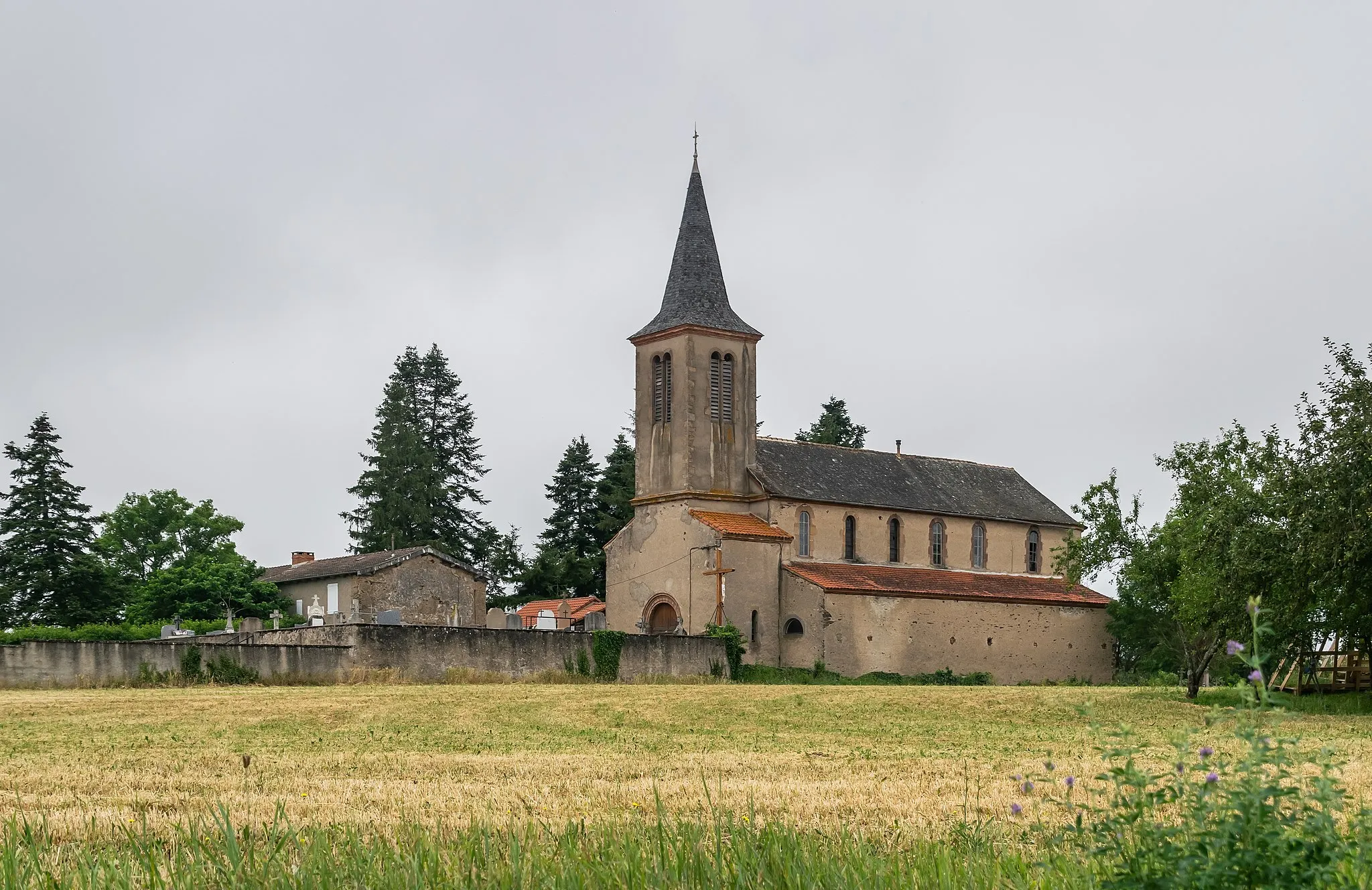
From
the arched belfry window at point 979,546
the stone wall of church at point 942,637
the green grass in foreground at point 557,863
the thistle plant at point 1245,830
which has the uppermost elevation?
the arched belfry window at point 979,546

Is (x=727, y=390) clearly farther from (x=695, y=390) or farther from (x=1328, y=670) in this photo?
(x=1328, y=670)

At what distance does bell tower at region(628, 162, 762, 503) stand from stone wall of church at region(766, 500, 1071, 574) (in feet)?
8.28

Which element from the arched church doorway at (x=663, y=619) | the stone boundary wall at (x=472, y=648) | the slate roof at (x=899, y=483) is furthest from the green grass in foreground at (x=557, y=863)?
the slate roof at (x=899, y=483)

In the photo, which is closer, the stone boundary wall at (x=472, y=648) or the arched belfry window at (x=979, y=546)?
the stone boundary wall at (x=472, y=648)

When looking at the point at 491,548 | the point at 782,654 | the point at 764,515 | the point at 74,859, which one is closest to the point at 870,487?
the point at 764,515

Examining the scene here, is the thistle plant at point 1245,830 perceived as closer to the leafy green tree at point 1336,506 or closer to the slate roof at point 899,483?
the leafy green tree at point 1336,506

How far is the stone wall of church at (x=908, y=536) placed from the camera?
61.0m

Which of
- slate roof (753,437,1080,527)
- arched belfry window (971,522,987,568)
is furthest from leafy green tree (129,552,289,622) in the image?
arched belfry window (971,522,987,568)

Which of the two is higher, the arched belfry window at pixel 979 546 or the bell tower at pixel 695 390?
the bell tower at pixel 695 390

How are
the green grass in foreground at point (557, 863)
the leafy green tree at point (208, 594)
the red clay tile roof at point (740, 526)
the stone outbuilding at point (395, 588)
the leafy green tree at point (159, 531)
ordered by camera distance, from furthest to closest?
1. the leafy green tree at point (159, 531)
2. the stone outbuilding at point (395, 588)
3. the leafy green tree at point (208, 594)
4. the red clay tile roof at point (740, 526)
5. the green grass in foreground at point (557, 863)

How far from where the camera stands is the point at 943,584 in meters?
61.0

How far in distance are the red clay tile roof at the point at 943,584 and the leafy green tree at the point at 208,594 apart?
2429 cm

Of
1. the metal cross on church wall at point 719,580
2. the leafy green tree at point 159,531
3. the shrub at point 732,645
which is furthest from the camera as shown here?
the leafy green tree at point 159,531

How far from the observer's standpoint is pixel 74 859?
8477 mm
